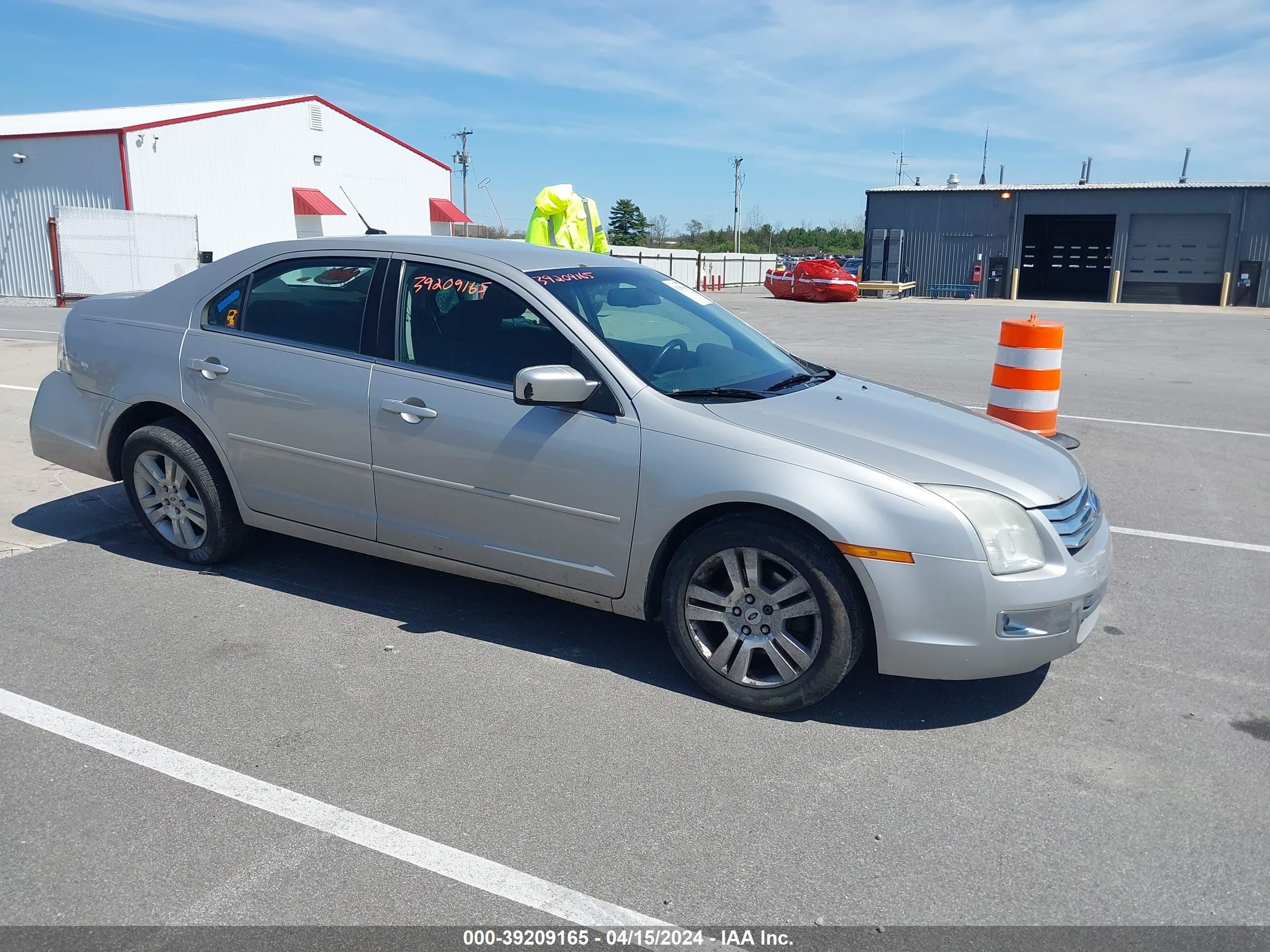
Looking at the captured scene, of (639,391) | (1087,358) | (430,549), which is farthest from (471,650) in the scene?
(1087,358)

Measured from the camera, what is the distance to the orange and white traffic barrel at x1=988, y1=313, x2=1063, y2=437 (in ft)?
25.5

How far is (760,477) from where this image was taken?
3.64 metres

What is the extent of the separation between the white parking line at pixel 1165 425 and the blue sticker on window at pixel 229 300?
643 centimetres

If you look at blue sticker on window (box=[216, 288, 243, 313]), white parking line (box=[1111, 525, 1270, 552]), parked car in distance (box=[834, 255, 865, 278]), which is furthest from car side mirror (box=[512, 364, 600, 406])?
parked car in distance (box=[834, 255, 865, 278])

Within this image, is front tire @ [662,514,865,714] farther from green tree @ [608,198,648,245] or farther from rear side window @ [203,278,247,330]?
green tree @ [608,198,648,245]

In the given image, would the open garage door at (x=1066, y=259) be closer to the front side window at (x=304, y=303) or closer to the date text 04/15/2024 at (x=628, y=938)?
the front side window at (x=304, y=303)

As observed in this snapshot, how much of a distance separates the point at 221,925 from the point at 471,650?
1777 millimetres

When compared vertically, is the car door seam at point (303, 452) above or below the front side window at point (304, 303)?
below

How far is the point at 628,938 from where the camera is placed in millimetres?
2588

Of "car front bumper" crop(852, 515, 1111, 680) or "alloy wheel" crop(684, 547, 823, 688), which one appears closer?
"car front bumper" crop(852, 515, 1111, 680)

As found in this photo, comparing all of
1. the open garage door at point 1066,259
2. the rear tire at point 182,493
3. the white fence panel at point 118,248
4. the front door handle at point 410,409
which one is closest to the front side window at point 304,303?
the front door handle at point 410,409

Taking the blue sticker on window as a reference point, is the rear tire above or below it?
below

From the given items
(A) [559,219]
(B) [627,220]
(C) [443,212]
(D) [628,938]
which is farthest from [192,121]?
(B) [627,220]

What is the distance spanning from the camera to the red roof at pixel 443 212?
40.7m
